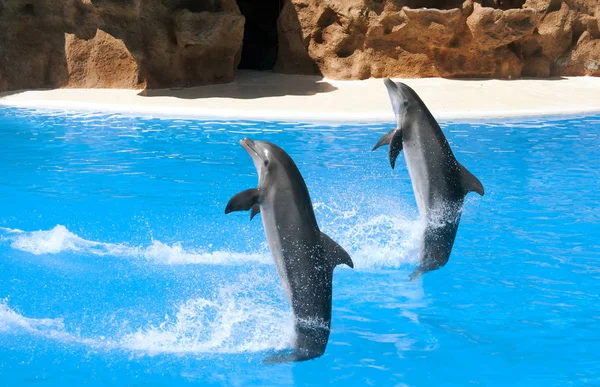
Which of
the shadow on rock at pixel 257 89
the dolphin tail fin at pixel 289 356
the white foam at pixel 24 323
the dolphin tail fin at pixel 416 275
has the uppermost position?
the dolphin tail fin at pixel 289 356

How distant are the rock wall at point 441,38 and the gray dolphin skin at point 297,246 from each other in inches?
470

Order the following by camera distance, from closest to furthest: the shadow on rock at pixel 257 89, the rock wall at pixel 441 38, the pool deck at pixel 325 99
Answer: the pool deck at pixel 325 99
the shadow on rock at pixel 257 89
the rock wall at pixel 441 38

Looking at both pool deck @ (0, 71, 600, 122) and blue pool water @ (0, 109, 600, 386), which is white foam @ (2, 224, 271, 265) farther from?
pool deck @ (0, 71, 600, 122)

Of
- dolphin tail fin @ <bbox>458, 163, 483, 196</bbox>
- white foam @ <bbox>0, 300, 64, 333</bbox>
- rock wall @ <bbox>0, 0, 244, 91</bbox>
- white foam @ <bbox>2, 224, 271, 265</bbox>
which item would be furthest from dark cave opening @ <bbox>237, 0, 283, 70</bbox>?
white foam @ <bbox>0, 300, 64, 333</bbox>

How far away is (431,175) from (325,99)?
338 inches

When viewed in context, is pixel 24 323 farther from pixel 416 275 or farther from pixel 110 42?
pixel 110 42

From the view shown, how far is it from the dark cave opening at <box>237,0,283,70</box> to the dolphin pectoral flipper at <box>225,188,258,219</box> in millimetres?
15985

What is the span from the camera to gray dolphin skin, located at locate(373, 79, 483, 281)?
17.2 ft

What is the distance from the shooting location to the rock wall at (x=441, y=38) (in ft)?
50.9

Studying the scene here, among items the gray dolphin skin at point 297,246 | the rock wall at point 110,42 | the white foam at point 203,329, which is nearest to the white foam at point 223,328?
the white foam at point 203,329

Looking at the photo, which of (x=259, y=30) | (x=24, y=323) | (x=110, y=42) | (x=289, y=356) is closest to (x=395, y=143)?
(x=289, y=356)

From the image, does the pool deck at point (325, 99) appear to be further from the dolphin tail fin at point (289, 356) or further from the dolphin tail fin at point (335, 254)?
the dolphin tail fin at point (335, 254)

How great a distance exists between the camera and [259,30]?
65.9ft

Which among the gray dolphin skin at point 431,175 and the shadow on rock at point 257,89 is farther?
the shadow on rock at point 257,89
